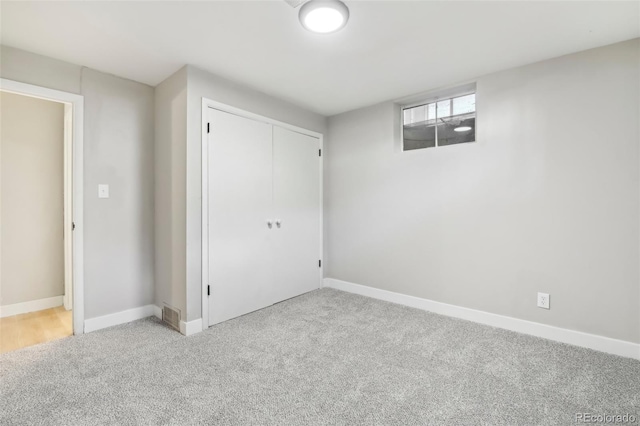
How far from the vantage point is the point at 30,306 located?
3.01 metres

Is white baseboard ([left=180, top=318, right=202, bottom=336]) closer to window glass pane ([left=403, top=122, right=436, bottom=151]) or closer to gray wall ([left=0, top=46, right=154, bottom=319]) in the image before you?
gray wall ([left=0, top=46, right=154, bottom=319])

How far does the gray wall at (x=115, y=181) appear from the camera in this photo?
250 centimetres

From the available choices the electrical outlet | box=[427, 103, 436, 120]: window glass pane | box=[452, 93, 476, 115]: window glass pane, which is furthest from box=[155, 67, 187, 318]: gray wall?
the electrical outlet

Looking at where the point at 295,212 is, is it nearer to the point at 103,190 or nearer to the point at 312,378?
the point at 103,190

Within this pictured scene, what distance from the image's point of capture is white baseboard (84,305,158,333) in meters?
2.52

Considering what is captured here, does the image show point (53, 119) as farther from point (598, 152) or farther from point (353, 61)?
point (598, 152)

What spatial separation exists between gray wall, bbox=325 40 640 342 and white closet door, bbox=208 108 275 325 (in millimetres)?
1254

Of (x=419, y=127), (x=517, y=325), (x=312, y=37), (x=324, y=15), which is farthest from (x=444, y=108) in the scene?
(x=517, y=325)

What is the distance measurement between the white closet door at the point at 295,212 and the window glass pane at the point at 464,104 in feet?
5.26

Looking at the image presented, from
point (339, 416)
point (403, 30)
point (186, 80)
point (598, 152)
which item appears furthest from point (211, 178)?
point (598, 152)

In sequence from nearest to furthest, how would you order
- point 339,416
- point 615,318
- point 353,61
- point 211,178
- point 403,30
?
point 339,416 < point 403,30 < point 615,318 < point 353,61 < point 211,178

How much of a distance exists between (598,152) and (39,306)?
17.1 ft

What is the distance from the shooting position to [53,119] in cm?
312

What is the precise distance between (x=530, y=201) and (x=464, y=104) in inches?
43.5
